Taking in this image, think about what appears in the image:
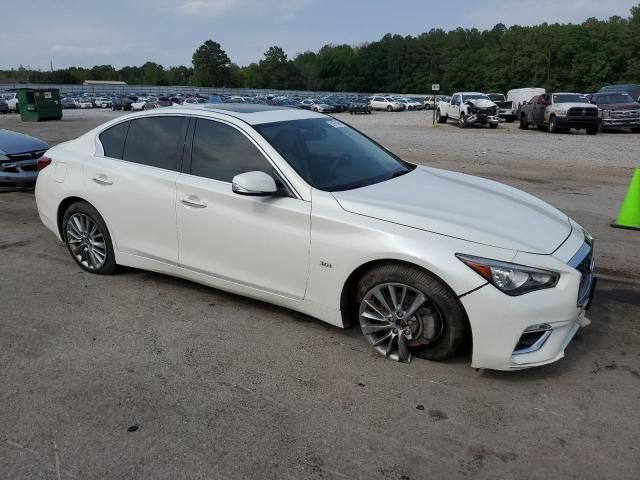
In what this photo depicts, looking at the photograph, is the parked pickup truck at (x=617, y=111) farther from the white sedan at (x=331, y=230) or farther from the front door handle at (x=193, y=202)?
the front door handle at (x=193, y=202)

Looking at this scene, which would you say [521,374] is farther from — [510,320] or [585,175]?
[585,175]

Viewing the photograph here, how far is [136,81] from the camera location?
577 feet

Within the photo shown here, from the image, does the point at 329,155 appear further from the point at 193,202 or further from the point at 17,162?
the point at 17,162

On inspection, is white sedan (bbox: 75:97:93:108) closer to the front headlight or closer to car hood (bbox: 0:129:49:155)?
car hood (bbox: 0:129:49:155)

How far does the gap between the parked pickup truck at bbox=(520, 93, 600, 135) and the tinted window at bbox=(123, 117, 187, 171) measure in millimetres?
22332

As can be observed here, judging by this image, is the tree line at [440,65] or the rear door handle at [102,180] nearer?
the rear door handle at [102,180]

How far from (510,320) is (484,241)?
0.48 metres

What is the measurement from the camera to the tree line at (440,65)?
9529 centimetres

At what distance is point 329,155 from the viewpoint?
4.25 meters

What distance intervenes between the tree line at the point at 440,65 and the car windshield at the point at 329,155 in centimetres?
9908

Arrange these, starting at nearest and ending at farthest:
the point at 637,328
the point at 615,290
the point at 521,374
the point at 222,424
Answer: the point at 222,424, the point at 521,374, the point at 637,328, the point at 615,290

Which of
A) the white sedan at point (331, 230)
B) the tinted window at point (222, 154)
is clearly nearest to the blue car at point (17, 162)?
the white sedan at point (331, 230)

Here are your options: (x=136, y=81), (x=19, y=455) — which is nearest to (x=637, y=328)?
(x=19, y=455)

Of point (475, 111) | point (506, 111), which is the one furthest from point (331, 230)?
point (506, 111)
